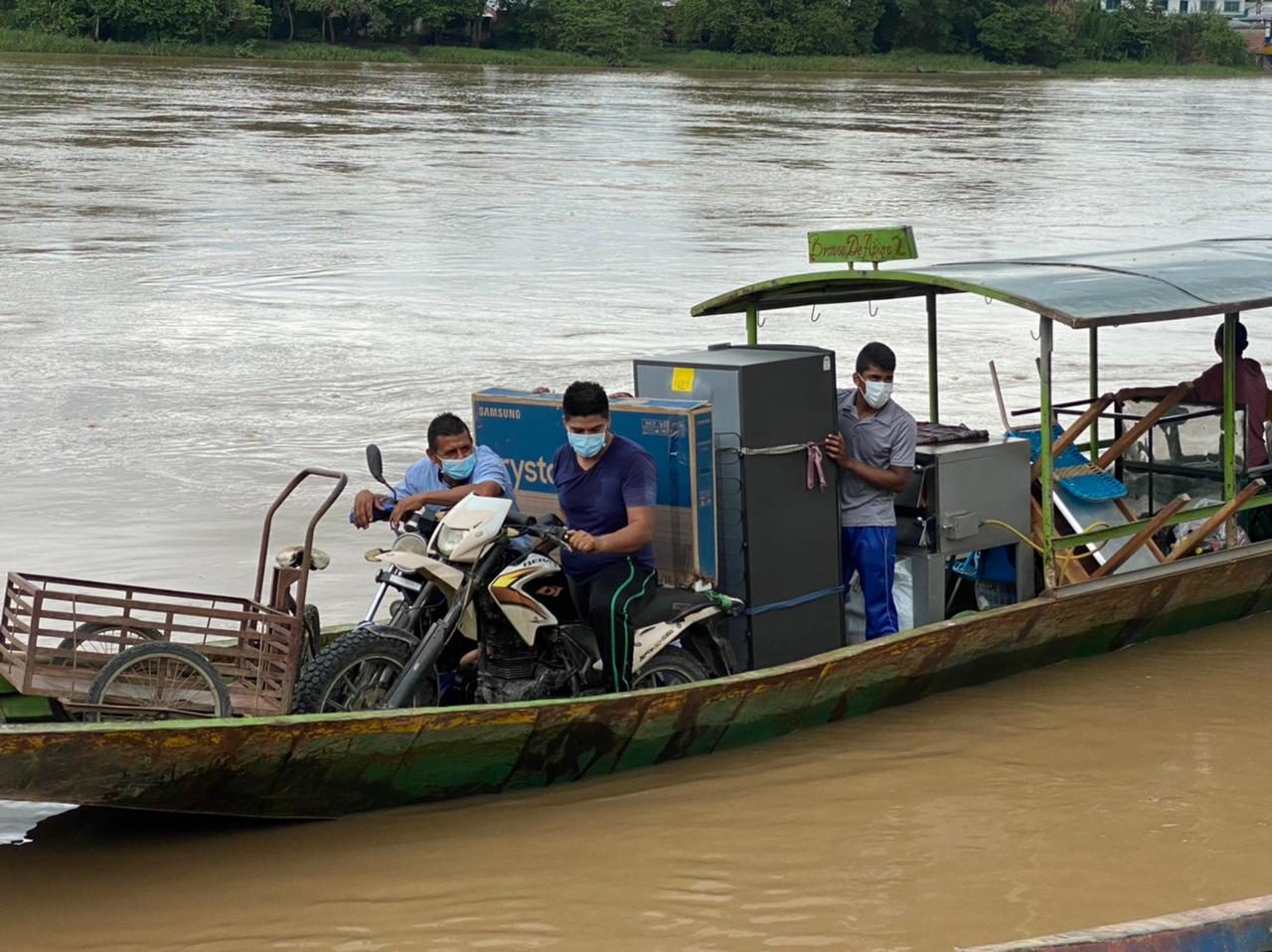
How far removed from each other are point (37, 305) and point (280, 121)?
70.6 feet

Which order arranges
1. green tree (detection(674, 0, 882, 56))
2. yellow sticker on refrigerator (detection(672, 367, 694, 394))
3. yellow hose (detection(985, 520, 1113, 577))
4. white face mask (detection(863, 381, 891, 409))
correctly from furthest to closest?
green tree (detection(674, 0, 882, 56)) < yellow hose (detection(985, 520, 1113, 577)) < white face mask (detection(863, 381, 891, 409)) < yellow sticker on refrigerator (detection(672, 367, 694, 394))

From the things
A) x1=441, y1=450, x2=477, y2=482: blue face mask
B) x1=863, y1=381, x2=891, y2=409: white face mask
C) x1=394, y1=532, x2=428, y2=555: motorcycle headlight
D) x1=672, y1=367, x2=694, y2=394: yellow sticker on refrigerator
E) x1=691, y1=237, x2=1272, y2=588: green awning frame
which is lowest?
x1=394, y1=532, x2=428, y2=555: motorcycle headlight

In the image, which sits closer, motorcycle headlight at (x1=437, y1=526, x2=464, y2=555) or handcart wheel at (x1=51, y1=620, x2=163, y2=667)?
handcart wheel at (x1=51, y1=620, x2=163, y2=667)

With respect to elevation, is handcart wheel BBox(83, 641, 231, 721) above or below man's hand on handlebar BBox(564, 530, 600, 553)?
below

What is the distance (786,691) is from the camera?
6.77 m

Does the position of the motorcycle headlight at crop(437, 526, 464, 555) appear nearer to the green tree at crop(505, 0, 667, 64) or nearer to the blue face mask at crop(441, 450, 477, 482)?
the blue face mask at crop(441, 450, 477, 482)

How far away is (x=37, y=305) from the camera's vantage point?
58.2 ft

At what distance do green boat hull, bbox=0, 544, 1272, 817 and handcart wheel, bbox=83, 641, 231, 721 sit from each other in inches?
11.8

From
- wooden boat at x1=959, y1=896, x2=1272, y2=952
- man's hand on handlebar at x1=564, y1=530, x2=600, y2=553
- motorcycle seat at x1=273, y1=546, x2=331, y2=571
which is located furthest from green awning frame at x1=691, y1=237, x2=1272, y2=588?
wooden boat at x1=959, y1=896, x2=1272, y2=952

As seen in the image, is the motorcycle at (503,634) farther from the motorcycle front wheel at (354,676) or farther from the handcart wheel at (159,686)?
the handcart wheel at (159,686)

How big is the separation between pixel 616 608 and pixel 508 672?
1.47ft

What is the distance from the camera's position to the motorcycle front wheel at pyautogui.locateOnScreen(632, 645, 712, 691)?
6.61m

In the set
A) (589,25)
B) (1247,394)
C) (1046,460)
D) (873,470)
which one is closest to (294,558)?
(873,470)

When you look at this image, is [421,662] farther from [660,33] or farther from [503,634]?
[660,33]
